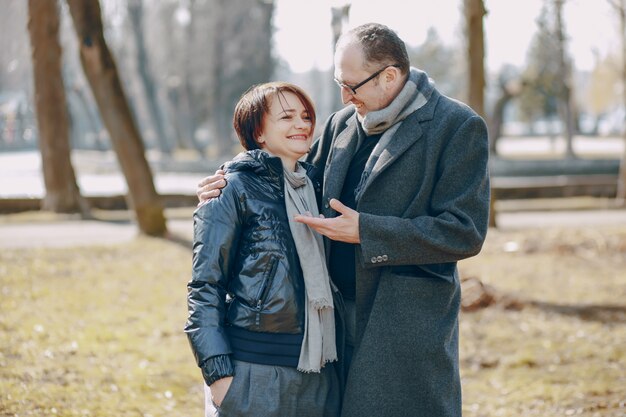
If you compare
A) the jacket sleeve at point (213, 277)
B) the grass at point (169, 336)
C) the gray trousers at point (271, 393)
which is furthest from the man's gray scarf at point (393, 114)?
the grass at point (169, 336)

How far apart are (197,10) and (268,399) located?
145 feet

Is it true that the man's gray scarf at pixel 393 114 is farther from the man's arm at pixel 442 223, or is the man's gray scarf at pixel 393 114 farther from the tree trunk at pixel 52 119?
the tree trunk at pixel 52 119

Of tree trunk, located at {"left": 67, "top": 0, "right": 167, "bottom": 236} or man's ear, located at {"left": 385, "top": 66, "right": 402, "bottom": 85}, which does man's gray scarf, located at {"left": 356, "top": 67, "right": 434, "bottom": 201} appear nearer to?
man's ear, located at {"left": 385, "top": 66, "right": 402, "bottom": 85}

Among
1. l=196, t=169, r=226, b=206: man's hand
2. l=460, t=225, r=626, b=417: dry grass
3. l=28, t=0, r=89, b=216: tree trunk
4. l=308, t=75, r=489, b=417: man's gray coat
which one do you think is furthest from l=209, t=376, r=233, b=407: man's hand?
l=28, t=0, r=89, b=216: tree trunk

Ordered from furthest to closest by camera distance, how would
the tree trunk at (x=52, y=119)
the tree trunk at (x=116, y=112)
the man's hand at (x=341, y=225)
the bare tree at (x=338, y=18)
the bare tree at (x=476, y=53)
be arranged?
the tree trunk at (x=52, y=119), the bare tree at (x=476, y=53), the bare tree at (x=338, y=18), the tree trunk at (x=116, y=112), the man's hand at (x=341, y=225)

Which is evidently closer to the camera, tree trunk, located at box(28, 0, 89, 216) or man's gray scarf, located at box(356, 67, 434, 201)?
man's gray scarf, located at box(356, 67, 434, 201)

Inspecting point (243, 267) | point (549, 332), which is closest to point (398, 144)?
point (243, 267)

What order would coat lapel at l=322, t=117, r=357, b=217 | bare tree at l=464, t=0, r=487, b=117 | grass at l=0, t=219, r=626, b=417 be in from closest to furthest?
coat lapel at l=322, t=117, r=357, b=217 → grass at l=0, t=219, r=626, b=417 → bare tree at l=464, t=0, r=487, b=117

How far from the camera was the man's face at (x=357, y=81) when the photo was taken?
315 centimetres

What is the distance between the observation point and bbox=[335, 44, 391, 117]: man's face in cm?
315

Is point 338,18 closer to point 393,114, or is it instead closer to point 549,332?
point 549,332

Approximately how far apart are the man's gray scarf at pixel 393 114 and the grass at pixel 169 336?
103 inches

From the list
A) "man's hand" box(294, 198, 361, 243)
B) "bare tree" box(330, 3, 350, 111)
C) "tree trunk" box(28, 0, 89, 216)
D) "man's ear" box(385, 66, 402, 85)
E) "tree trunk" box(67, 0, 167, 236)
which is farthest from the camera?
"tree trunk" box(28, 0, 89, 216)

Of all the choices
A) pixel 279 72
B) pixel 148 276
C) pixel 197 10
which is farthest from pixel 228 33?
pixel 148 276
